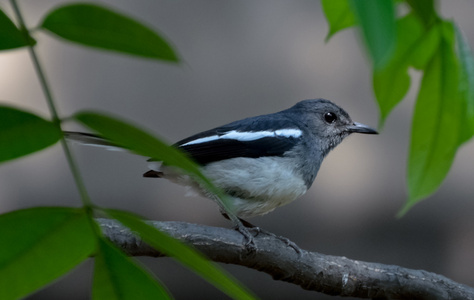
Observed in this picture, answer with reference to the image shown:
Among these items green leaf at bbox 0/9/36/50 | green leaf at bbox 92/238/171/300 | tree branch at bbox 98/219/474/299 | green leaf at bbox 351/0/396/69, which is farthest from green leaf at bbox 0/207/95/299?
tree branch at bbox 98/219/474/299

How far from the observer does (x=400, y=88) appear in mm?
716

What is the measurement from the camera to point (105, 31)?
45 cm

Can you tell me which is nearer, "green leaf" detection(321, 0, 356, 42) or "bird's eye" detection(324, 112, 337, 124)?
"green leaf" detection(321, 0, 356, 42)

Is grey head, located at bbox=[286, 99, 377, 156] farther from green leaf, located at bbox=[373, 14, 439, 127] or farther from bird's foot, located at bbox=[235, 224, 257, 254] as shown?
green leaf, located at bbox=[373, 14, 439, 127]

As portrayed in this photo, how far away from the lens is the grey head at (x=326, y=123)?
6.95 ft

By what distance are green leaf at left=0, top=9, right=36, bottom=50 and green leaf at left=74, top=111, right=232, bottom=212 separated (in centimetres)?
9

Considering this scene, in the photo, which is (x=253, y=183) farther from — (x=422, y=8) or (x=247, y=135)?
(x=422, y=8)

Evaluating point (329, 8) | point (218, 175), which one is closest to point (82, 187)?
point (329, 8)

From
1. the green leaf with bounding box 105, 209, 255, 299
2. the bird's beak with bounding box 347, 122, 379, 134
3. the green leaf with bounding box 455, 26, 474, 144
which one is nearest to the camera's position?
the green leaf with bounding box 105, 209, 255, 299

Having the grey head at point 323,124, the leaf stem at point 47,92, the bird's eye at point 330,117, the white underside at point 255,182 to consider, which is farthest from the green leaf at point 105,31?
the bird's eye at point 330,117

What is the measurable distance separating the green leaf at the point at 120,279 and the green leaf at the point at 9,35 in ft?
0.50

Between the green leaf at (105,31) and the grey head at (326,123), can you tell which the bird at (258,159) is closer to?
the grey head at (326,123)

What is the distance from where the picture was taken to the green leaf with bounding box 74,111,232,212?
1.40 feet

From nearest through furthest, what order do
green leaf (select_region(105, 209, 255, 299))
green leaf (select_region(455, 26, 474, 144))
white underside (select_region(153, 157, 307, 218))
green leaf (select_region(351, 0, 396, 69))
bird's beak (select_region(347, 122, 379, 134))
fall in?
green leaf (select_region(351, 0, 396, 69))
green leaf (select_region(105, 209, 255, 299))
green leaf (select_region(455, 26, 474, 144))
white underside (select_region(153, 157, 307, 218))
bird's beak (select_region(347, 122, 379, 134))
